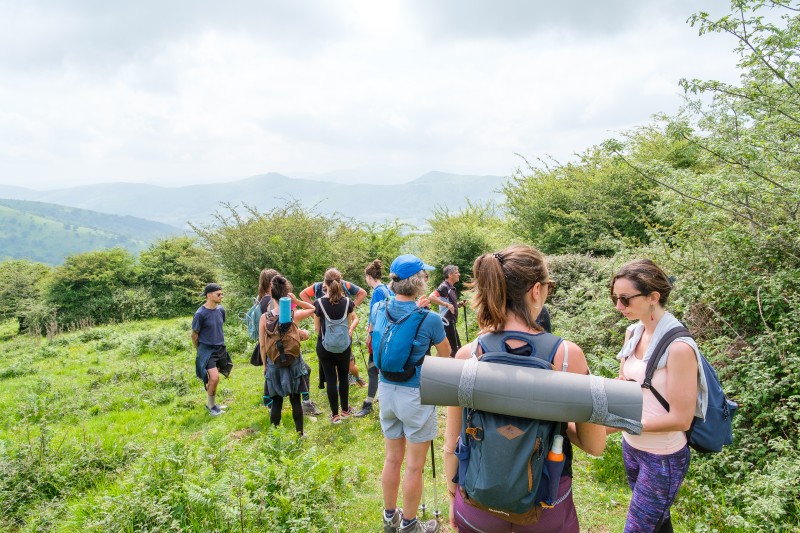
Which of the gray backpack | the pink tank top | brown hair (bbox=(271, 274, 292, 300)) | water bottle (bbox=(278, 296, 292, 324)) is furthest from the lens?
the gray backpack

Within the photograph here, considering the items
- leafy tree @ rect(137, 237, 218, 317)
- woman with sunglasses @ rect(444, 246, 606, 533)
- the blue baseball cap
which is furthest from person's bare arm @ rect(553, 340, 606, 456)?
leafy tree @ rect(137, 237, 218, 317)

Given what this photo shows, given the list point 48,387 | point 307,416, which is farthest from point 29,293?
point 307,416

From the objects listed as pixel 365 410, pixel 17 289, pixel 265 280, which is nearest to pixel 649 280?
pixel 365 410

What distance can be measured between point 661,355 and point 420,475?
222 centimetres

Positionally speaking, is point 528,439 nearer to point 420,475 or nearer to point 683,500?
point 420,475

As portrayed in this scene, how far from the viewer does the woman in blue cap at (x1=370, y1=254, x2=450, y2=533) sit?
371cm

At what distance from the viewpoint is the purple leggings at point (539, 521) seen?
2081 millimetres

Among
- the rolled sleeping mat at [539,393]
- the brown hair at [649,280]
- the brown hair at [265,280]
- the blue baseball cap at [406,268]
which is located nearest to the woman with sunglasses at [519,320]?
the rolled sleeping mat at [539,393]

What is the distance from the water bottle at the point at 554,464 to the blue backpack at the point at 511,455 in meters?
0.01

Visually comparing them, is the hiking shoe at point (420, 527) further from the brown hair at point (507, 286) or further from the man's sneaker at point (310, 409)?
the man's sneaker at point (310, 409)

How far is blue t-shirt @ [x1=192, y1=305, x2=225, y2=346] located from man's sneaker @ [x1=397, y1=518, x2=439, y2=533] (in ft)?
15.7

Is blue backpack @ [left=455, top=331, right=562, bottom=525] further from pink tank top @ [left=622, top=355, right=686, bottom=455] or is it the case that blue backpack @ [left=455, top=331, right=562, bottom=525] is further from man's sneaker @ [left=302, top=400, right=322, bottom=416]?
man's sneaker @ [left=302, top=400, right=322, bottom=416]

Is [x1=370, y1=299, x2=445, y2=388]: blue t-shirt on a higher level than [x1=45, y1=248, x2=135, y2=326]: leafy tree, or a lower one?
higher

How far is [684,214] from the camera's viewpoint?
649cm
